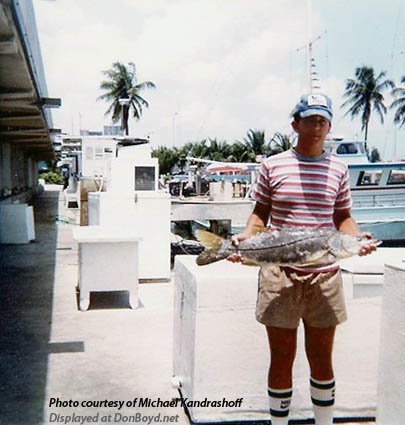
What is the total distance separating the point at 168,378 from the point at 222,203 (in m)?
8.28

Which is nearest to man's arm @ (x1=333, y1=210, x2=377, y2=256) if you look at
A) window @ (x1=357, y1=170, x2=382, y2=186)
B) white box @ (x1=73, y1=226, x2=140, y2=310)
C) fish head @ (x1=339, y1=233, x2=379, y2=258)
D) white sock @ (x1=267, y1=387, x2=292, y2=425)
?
fish head @ (x1=339, y1=233, x2=379, y2=258)

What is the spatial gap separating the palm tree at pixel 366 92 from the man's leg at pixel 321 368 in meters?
63.4

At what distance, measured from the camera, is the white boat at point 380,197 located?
2197cm

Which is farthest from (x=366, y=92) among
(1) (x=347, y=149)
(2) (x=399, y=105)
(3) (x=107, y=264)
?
(3) (x=107, y=264)

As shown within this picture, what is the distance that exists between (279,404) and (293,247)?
88 cm

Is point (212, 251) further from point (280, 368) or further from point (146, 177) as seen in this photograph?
point (146, 177)

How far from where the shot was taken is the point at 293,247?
9.20ft

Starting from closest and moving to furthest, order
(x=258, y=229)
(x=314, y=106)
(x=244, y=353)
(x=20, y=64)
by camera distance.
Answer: (x=314, y=106) < (x=258, y=229) < (x=244, y=353) < (x=20, y=64)

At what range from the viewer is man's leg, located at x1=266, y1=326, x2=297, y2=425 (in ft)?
9.82

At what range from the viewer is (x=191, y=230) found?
22.7 m

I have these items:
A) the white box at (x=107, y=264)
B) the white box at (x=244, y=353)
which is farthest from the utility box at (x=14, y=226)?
the white box at (x=244, y=353)

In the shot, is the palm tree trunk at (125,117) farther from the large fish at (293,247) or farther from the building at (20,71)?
the large fish at (293,247)

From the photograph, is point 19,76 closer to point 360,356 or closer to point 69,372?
point 69,372

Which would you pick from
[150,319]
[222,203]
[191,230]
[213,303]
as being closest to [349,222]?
[213,303]
